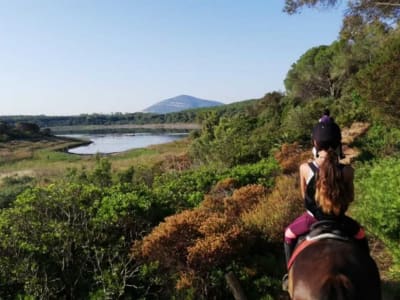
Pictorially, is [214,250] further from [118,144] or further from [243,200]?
[118,144]

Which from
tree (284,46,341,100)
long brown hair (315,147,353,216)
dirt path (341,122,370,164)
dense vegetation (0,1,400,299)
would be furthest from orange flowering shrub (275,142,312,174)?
tree (284,46,341,100)

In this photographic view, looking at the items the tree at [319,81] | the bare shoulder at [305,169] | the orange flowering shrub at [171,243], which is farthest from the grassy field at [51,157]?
the bare shoulder at [305,169]

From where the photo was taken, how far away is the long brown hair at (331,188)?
4.05 metres

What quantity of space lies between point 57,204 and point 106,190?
185 cm

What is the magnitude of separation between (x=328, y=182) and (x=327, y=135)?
0.45m

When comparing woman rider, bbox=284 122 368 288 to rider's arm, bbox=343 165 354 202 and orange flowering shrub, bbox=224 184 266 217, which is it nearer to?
rider's arm, bbox=343 165 354 202

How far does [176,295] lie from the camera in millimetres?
6578

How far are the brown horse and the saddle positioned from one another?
57 mm

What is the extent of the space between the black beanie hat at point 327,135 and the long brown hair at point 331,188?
0.12 meters

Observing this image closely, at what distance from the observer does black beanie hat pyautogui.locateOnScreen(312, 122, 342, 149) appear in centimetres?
418

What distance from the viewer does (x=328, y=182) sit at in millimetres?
4055

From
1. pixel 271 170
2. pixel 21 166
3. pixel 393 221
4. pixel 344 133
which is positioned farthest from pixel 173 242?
pixel 21 166

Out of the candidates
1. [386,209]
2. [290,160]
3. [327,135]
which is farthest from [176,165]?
[327,135]

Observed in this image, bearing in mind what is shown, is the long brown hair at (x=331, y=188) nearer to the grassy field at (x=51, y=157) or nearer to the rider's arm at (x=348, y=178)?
the rider's arm at (x=348, y=178)
